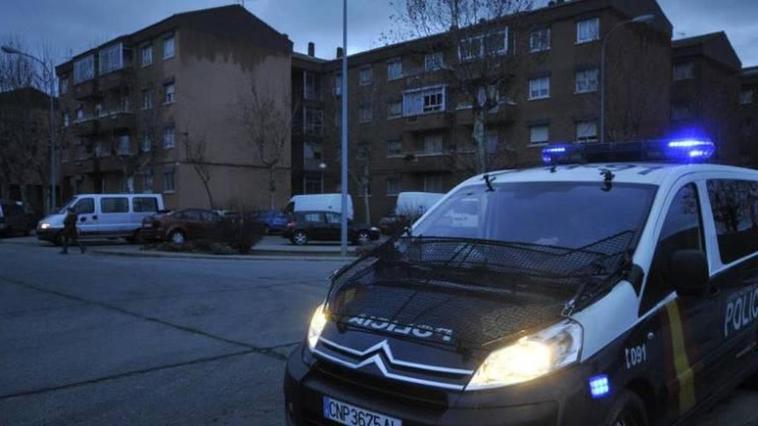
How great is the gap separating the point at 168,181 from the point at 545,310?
46.2 metres

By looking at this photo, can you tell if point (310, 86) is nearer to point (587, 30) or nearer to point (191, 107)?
point (191, 107)

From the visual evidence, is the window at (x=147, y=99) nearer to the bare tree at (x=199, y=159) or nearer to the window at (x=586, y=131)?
the bare tree at (x=199, y=159)

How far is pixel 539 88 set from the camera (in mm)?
41594

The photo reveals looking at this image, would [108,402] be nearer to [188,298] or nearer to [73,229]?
[188,298]

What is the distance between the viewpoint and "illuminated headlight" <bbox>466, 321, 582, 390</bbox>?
279 cm

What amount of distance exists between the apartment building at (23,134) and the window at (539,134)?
1231 inches

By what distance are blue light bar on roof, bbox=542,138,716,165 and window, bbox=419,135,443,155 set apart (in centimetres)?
4168

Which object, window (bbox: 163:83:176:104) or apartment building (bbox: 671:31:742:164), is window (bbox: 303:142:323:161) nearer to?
window (bbox: 163:83:176:104)

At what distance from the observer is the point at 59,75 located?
63.2m

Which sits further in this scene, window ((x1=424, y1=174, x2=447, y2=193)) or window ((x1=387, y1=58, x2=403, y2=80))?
window ((x1=387, y1=58, x2=403, y2=80))

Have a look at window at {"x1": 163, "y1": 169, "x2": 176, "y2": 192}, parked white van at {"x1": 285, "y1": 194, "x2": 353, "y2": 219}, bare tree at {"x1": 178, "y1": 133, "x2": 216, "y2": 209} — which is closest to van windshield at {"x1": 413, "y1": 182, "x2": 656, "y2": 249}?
parked white van at {"x1": 285, "y1": 194, "x2": 353, "y2": 219}

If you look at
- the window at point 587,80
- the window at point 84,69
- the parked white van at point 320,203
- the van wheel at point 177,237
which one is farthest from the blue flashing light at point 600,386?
the window at point 84,69

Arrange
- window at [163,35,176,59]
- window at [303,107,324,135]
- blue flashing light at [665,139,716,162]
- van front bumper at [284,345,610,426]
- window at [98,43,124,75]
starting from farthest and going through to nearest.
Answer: window at [303,107,324,135], window at [98,43,124,75], window at [163,35,176,59], blue flashing light at [665,139,716,162], van front bumper at [284,345,610,426]

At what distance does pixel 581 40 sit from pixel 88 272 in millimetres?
32670
